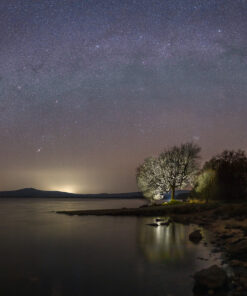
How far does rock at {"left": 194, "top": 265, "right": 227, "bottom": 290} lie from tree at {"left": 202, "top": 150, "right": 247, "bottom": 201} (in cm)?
3797

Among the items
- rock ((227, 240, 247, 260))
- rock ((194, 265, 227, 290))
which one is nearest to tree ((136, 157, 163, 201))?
rock ((227, 240, 247, 260))

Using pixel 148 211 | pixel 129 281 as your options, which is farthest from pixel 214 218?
pixel 129 281

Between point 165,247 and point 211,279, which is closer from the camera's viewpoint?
point 211,279

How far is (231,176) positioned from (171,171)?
40.7 feet

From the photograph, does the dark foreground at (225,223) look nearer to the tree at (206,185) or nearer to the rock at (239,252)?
the rock at (239,252)

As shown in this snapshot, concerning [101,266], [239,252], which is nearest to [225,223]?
[239,252]

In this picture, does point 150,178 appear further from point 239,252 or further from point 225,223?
point 239,252

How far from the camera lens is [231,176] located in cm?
4369

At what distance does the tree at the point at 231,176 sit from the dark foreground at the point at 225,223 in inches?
322

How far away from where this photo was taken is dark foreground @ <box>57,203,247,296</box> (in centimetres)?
939

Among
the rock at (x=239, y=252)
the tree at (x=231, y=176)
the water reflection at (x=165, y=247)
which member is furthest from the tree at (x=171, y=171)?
the rock at (x=239, y=252)

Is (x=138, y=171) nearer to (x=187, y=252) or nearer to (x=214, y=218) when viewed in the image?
(x=214, y=218)

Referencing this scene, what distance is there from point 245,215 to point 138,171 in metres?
32.6

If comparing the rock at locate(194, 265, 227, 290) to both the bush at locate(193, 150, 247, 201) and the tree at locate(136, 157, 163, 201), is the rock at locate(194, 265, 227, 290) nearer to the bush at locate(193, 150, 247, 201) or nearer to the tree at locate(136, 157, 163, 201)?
the bush at locate(193, 150, 247, 201)
